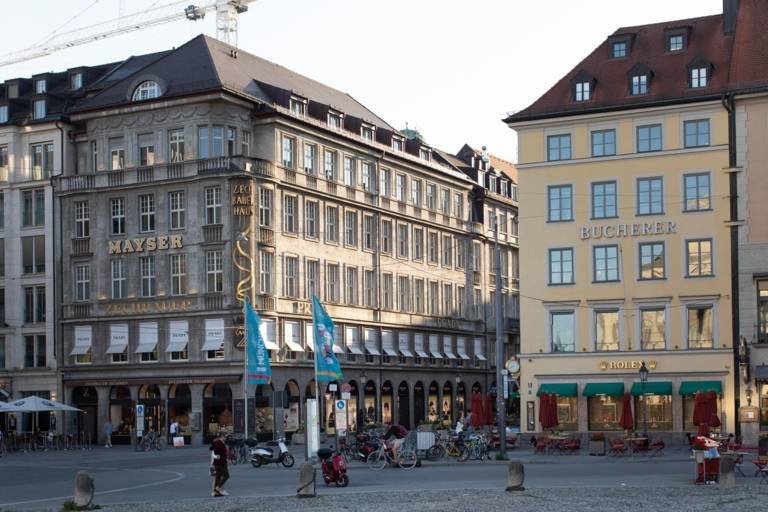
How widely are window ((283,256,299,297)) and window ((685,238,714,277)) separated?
87.0 feet

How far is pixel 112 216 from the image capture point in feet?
269

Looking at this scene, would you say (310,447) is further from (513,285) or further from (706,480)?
(513,285)

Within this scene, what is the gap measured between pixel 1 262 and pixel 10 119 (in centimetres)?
929

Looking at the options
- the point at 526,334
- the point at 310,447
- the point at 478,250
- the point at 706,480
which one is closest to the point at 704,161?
the point at 526,334

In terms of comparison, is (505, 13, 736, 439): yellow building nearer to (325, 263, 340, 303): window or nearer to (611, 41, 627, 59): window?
(611, 41, 627, 59): window

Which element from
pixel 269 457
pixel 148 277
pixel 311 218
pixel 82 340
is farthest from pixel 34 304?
pixel 269 457

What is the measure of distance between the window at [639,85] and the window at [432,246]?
36118mm

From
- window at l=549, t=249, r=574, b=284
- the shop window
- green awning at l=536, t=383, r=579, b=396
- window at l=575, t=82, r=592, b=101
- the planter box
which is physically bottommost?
the planter box

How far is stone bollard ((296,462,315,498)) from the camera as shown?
109ft

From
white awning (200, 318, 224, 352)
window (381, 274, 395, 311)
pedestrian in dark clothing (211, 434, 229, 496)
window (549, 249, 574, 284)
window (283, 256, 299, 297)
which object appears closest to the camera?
pedestrian in dark clothing (211, 434, 229, 496)

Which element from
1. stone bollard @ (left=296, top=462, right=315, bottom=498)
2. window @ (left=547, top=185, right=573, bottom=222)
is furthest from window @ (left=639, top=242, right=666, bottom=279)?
stone bollard @ (left=296, top=462, right=315, bottom=498)

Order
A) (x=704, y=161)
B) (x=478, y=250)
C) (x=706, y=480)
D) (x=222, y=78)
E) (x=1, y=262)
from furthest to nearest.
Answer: (x=478, y=250) < (x=1, y=262) < (x=222, y=78) < (x=704, y=161) < (x=706, y=480)

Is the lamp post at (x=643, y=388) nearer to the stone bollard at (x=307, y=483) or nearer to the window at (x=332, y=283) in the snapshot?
the window at (x=332, y=283)

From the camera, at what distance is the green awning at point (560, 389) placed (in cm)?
6588
